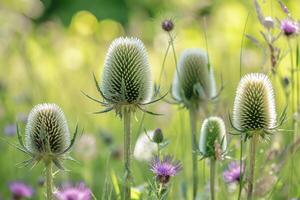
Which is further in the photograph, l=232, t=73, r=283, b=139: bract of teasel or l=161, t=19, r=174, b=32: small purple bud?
l=161, t=19, r=174, b=32: small purple bud

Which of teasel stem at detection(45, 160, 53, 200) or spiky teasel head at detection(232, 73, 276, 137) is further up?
spiky teasel head at detection(232, 73, 276, 137)

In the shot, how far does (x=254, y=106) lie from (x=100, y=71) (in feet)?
15.1

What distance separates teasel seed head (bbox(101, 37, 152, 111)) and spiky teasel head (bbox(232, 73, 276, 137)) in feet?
1.09

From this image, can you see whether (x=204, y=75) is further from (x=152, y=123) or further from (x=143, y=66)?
(x=152, y=123)

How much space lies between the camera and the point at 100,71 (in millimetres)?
7031

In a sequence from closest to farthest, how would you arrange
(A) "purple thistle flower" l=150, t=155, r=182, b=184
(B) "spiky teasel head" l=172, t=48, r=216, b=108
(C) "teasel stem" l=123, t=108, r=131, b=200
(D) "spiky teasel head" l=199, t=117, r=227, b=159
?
(A) "purple thistle flower" l=150, t=155, r=182, b=184 → (C) "teasel stem" l=123, t=108, r=131, b=200 → (D) "spiky teasel head" l=199, t=117, r=227, b=159 → (B) "spiky teasel head" l=172, t=48, r=216, b=108

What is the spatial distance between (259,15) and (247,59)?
3529 millimetres

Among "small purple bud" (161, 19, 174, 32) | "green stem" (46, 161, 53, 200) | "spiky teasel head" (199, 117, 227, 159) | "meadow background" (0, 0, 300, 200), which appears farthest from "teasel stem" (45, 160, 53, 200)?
"small purple bud" (161, 19, 174, 32)

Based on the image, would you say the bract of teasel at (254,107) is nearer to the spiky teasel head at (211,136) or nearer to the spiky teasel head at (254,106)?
the spiky teasel head at (254,106)

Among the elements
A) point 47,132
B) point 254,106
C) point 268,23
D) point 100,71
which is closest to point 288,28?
point 268,23

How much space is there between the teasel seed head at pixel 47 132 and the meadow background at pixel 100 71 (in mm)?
91

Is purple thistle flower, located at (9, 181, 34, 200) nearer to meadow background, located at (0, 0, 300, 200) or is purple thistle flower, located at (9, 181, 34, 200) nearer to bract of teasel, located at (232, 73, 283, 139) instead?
meadow background, located at (0, 0, 300, 200)

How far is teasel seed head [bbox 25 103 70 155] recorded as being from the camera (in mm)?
2439

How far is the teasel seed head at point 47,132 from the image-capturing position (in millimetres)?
2439
